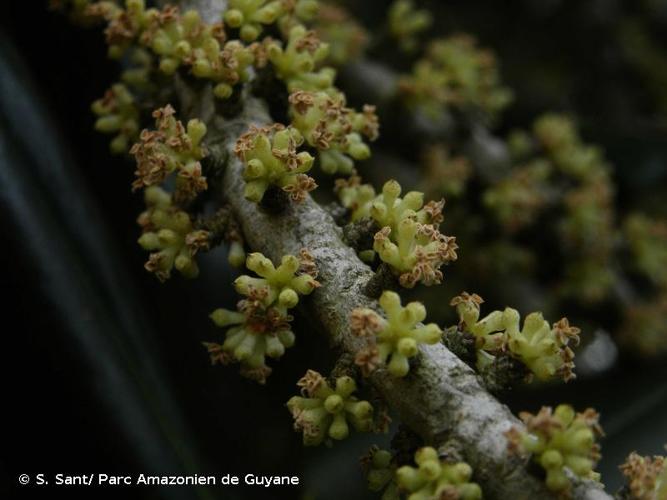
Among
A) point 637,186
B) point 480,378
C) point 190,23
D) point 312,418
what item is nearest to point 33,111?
point 190,23

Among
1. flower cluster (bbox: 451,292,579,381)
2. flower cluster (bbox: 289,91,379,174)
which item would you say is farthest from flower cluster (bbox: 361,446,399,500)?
flower cluster (bbox: 289,91,379,174)

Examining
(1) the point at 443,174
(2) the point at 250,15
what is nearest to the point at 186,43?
(2) the point at 250,15

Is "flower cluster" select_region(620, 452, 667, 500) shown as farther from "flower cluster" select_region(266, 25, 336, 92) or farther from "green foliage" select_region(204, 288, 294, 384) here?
"flower cluster" select_region(266, 25, 336, 92)

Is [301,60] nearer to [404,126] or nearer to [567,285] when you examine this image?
[404,126]

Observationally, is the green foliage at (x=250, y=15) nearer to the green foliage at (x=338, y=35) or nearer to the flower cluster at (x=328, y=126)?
the flower cluster at (x=328, y=126)

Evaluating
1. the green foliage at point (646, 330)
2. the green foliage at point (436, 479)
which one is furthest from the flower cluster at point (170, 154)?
the green foliage at point (646, 330)

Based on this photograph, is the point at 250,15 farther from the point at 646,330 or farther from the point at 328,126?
the point at 646,330
